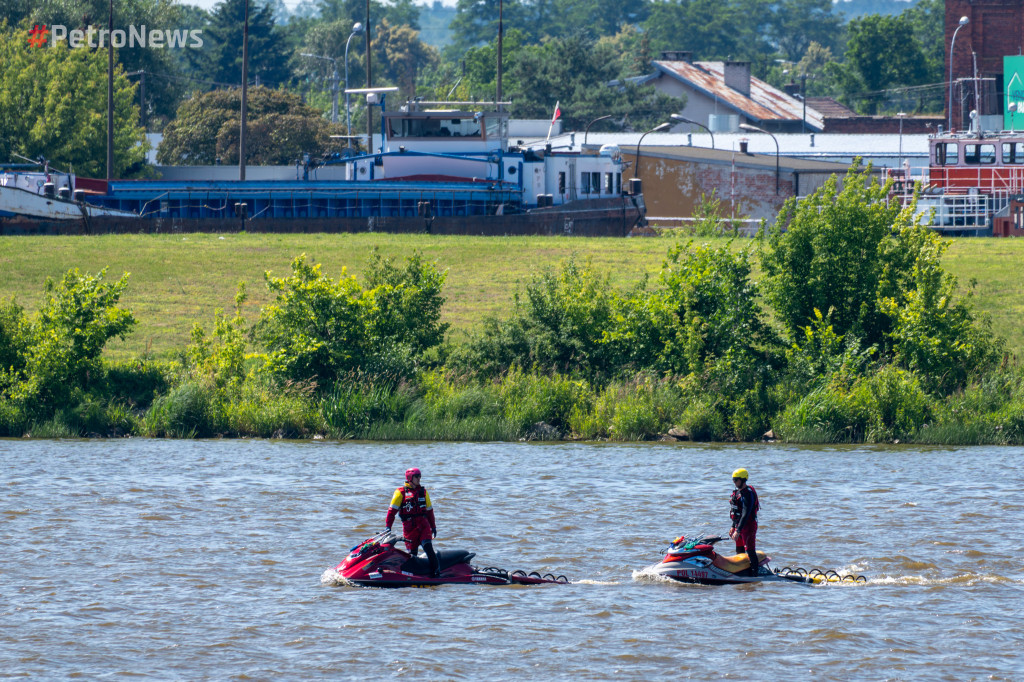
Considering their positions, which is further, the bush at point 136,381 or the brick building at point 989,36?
the brick building at point 989,36

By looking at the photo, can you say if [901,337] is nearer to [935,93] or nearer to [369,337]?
[369,337]

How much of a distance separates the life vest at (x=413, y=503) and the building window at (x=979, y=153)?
54.8m

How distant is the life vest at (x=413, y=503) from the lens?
2005 centimetres

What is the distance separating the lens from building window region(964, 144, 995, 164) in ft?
224

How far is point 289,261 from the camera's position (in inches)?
1982

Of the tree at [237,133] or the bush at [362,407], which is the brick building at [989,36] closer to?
the tree at [237,133]

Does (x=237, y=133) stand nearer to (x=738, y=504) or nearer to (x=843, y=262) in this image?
(x=843, y=262)

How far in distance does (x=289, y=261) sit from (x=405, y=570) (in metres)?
31.0

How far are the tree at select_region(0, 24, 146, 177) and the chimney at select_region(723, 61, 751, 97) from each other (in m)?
59.3

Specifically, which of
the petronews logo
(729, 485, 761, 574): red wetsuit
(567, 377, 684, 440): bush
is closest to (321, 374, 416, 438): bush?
(567, 377, 684, 440): bush

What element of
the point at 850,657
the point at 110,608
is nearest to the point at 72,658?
the point at 110,608

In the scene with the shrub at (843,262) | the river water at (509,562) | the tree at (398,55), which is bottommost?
the river water at (509,562)

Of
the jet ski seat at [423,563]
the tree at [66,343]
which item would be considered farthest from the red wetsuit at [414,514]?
the tree at [66,343]

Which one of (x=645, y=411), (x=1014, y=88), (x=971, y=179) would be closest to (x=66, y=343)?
(x=645, y=411)
